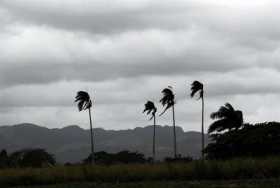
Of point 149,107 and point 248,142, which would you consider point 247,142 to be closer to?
point 248,142

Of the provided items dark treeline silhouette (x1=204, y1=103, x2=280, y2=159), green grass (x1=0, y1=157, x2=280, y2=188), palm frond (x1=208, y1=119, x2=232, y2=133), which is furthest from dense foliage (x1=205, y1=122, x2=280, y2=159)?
green grass (x1=0, y1=157, x2=280, y2=188)

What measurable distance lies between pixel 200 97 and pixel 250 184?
191 ft

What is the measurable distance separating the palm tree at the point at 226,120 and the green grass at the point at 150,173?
118 ft

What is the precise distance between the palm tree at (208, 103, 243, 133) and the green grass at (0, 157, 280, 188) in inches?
1422

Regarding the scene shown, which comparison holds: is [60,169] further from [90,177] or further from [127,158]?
[127,158]

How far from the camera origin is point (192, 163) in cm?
3972

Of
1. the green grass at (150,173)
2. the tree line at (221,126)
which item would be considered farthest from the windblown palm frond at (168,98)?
the green grass at (150,173)

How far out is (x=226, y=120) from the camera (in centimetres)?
7619

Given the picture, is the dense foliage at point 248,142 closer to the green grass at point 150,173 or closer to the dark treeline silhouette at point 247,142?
the dark treeline silhouette at point 247,142

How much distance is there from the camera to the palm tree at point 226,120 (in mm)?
75875

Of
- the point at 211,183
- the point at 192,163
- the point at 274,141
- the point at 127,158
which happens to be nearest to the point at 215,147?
the point at 274,141

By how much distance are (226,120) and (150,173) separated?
38434 mm

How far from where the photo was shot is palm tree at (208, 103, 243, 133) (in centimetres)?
7588

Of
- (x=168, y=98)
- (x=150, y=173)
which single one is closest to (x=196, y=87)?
(x=168, y=98)
